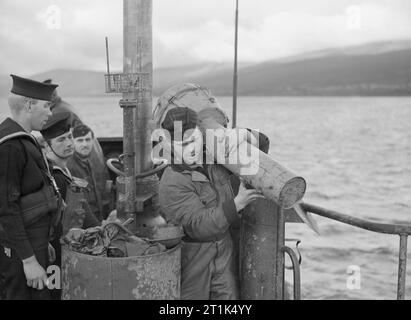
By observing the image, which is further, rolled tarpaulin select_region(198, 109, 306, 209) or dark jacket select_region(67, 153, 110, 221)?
dark jacket select_region(67, 153, 110, 221)

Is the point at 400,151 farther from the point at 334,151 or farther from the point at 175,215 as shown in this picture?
the point at 175,215

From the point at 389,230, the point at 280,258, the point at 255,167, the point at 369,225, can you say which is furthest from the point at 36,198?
the point at 389,230

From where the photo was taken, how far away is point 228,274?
381cm

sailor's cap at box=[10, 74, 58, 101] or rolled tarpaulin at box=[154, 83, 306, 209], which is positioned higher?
sailor's cap at box=[10, 74, 58, 101]

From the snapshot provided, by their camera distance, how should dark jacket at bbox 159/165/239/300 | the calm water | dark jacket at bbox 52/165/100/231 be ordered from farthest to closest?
the calm water, dark jacket at bbox 52/165/100/231, dark jacket at bbox 159/165/239/300

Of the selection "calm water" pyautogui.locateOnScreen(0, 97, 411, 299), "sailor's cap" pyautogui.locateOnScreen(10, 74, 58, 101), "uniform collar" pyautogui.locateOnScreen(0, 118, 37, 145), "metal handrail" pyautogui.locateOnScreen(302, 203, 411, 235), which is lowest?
"calm water" pyautogui.locateOnScreen(0, 97, 411, 299)

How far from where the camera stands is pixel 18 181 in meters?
3.47

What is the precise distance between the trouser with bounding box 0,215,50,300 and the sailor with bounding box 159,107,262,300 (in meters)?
0.80

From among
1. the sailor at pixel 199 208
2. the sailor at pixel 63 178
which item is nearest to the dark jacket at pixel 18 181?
the sailor at pixel 63 178

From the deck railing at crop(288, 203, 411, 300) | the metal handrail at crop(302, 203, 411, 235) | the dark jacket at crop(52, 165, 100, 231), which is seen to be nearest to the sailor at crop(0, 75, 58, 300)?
the dark jacket at crop(52, 165, 100, 231)

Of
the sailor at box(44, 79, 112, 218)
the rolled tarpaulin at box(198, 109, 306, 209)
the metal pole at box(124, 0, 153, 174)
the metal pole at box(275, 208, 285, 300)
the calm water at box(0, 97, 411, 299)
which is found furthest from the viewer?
the calm water at box(0, 97, 411, 299)

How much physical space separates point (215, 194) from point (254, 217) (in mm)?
370

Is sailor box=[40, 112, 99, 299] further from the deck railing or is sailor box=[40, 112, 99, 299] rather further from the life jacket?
the deck railing

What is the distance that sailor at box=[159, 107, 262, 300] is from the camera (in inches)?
138
